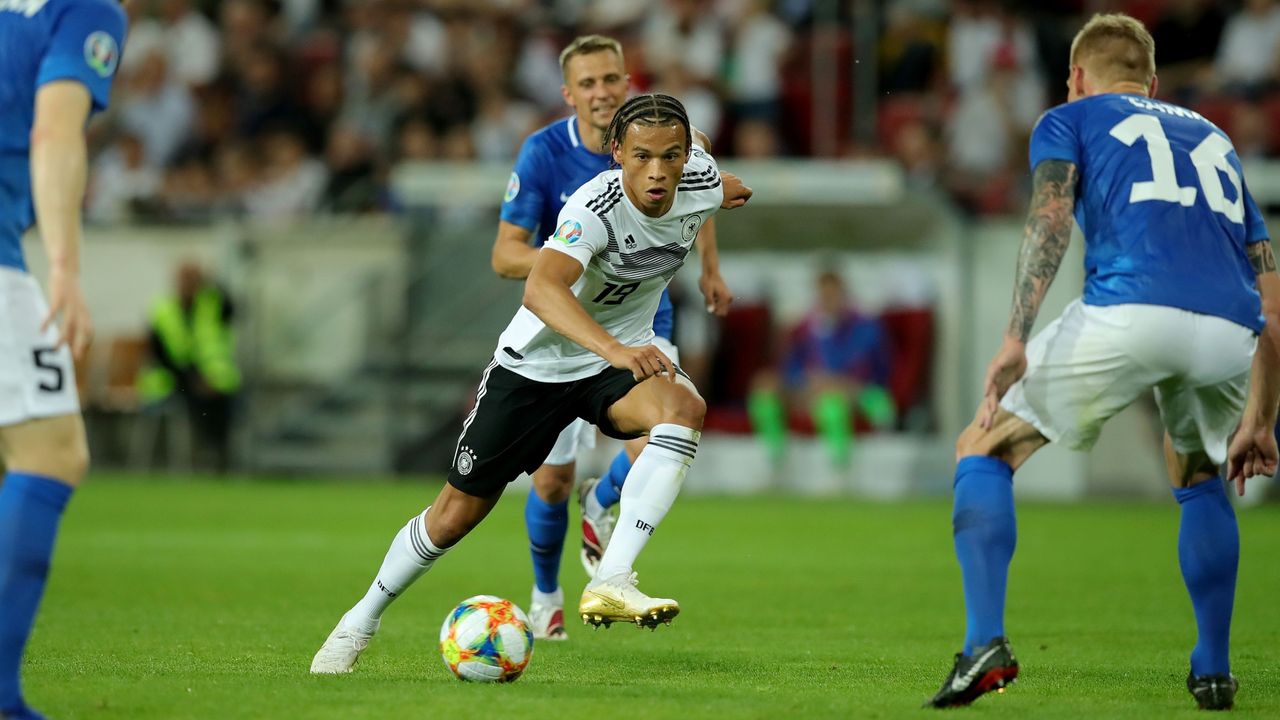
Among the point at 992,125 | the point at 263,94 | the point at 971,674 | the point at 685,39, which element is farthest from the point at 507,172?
the point at 971,674

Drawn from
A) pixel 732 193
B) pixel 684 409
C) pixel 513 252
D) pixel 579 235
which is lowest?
pixel 684 409

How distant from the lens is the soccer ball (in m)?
5.84

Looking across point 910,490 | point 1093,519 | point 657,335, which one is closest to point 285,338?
point 910,490

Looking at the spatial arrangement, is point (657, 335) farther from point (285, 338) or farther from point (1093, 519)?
point (285, 338)

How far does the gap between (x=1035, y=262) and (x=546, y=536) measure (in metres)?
3.20

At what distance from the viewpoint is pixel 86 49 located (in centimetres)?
443

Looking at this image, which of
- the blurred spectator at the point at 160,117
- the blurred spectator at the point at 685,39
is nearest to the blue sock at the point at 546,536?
the blurred spectator at the point at 685,39

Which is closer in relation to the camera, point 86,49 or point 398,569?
point 86,49

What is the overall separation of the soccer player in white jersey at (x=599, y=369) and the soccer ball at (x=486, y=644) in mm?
327

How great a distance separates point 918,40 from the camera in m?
19.1

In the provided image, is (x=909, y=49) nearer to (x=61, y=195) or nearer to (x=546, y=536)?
(x=546, y=536)

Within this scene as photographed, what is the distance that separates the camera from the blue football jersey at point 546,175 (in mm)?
7707

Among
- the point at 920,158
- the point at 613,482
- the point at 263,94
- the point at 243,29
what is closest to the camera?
the point at 613,482

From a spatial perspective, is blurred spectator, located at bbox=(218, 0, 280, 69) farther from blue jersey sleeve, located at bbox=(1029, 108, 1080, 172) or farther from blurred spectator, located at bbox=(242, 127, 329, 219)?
blue jersey sleeve, located at bbox=(1029, 108, 1080, 172)
